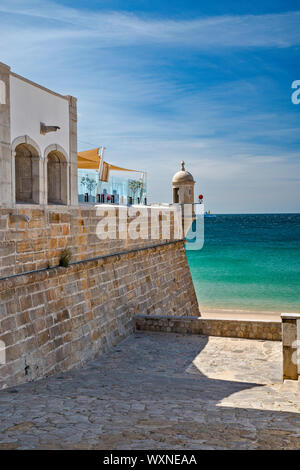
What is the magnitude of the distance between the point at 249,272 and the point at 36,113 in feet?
118

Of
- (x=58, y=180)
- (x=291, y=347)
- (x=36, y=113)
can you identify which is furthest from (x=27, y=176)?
(x=291, y=347)

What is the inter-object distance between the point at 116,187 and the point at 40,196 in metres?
7.66

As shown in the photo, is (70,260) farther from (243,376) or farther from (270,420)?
(270,420)

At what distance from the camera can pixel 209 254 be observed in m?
55.9

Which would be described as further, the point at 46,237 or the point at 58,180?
the point at 58,180

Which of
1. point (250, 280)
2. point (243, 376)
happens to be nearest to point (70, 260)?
point (243, 376)

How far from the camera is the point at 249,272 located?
41500 millimetres

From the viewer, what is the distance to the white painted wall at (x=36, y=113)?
292 inches

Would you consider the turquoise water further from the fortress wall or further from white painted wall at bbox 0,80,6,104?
white painted wall at bbox 0,80,6,104

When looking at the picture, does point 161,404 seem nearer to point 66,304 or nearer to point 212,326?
point 66,304

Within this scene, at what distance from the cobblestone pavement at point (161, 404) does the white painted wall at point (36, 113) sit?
4313mm

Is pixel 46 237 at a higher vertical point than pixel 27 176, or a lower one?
lower

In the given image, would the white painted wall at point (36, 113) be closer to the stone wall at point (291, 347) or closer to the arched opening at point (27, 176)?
the arched opening at point (27, 176)

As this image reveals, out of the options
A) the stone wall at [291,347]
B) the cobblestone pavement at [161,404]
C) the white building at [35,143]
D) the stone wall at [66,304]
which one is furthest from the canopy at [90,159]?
the stone wall at [291,347]
